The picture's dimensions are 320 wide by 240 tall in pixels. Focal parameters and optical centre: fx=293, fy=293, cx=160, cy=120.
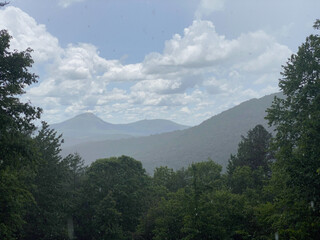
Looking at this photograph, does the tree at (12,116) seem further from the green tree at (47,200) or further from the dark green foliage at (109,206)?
the dark green foliage at (109,206)

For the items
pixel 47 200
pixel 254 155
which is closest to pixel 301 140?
pixel 47 200

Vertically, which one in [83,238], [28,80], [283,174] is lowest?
[83,238]

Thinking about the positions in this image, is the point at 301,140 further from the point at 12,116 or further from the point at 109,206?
the point at 109,206

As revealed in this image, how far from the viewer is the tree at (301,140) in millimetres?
13172

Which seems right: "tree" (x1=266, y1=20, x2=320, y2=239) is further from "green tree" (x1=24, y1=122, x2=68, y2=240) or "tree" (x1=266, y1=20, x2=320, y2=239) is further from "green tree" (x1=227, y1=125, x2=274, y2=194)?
"green tree" (x1=227, y1=125, x2=274, y2=194)

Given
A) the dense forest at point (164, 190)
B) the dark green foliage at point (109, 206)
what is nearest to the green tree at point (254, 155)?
the dense forest at point (164, 190)

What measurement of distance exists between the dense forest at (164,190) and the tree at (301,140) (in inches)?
1.8

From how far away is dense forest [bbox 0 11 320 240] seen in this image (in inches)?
488

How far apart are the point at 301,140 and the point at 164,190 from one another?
27.0 meters

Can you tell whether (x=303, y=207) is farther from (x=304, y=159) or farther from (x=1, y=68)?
(x=1, y=68)

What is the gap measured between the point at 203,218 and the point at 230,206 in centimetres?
288

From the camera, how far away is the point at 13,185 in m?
13.9

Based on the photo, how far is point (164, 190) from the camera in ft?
130

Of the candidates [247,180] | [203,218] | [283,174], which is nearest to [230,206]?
[203,218]
